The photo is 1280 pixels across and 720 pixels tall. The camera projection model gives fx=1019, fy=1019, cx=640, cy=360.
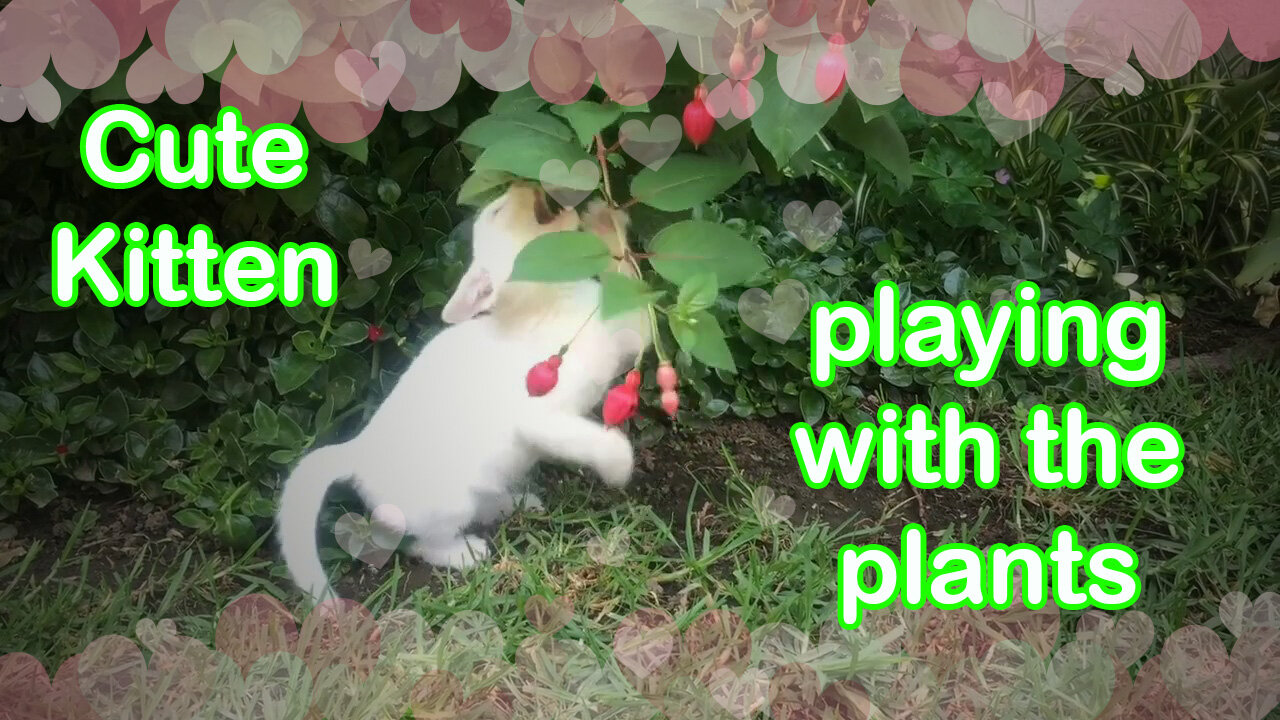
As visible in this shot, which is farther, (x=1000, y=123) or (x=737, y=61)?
(x=1000, y=123)

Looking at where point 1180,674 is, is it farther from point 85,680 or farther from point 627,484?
point 85,680

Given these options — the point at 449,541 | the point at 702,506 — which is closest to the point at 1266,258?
the point at 702,506

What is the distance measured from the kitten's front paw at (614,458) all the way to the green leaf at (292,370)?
1.24ft

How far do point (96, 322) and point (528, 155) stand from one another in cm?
70

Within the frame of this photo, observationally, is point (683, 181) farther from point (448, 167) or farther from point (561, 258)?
point (448, 167)

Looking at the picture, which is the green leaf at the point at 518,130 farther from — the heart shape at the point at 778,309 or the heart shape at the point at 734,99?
the heart shape at the point at 778,309

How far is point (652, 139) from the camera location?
1001mm

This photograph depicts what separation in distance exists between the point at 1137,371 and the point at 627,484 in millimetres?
697

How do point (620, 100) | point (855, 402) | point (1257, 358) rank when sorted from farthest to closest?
point (1257, 358)
point (855, 402)
point (620, 100)

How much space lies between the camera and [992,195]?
1817 millimetres

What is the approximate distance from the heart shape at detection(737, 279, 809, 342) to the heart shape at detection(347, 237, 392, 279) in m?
0.51

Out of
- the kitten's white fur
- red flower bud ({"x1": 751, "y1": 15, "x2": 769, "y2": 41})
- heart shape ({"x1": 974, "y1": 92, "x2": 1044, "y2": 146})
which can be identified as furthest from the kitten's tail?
heart shape ({"x1": 974, "y1": 92, "x2": 1044, "y2": 146})

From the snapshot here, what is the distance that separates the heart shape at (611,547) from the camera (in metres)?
1.23

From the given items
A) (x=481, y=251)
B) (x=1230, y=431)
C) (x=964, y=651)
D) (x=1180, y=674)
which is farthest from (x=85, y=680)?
(x=1230, y=431)
